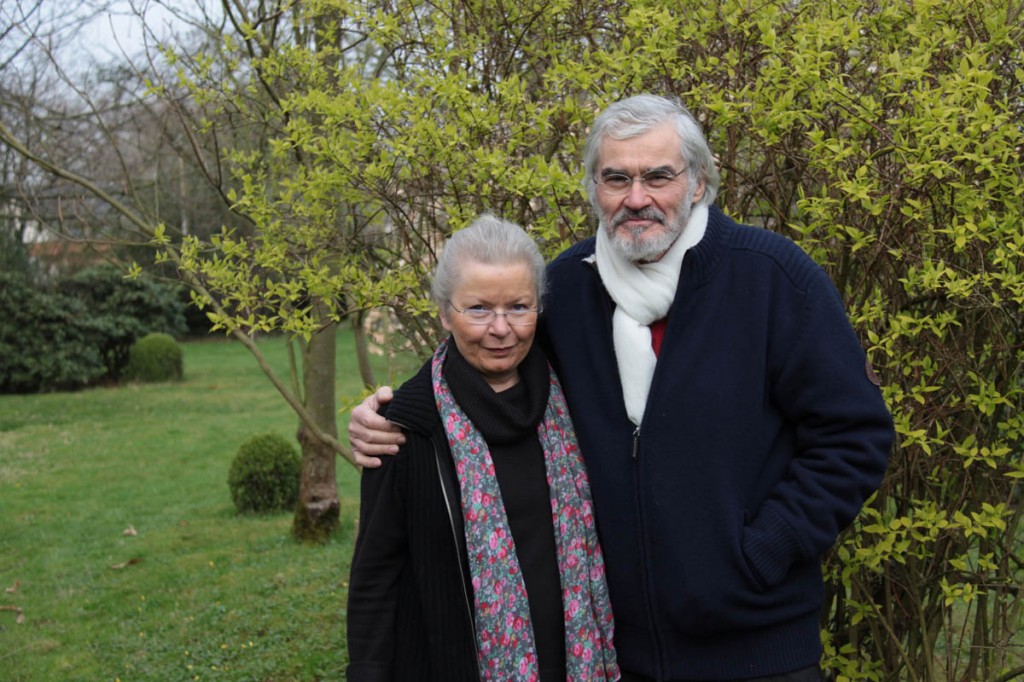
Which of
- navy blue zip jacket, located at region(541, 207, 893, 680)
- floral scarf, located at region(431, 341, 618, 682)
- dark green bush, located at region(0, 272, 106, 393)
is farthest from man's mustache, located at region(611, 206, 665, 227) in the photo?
dark green bush, located at region(0, 272, 106, 393)

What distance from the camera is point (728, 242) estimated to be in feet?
7.18

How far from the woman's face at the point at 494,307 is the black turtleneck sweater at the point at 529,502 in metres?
0.07

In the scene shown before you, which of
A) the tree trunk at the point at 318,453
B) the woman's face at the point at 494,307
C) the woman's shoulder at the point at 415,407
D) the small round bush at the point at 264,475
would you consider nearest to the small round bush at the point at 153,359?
the small round bush at the point at 264,475

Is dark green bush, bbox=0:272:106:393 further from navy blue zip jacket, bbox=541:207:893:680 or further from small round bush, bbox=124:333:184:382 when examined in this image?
navy blue zip jacket, bbox=541:207:893:680

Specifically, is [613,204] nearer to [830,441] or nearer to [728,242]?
[728,242]

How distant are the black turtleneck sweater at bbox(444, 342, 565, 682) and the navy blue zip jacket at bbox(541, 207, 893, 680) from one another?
136 millimetres

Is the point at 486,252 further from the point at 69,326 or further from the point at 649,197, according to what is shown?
the point at 69,326

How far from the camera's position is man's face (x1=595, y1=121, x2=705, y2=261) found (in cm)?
217

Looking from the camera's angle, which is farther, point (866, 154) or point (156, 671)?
point (156, 671)

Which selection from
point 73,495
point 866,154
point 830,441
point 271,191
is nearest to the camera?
point 830,441

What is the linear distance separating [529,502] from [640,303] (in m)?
A: 0.50

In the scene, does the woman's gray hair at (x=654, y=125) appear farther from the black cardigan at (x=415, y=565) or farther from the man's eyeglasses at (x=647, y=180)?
the black cardigan at (x=415, y=565)

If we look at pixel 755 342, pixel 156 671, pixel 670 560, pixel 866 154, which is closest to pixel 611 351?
pixel 755 342

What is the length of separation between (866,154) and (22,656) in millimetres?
5177
